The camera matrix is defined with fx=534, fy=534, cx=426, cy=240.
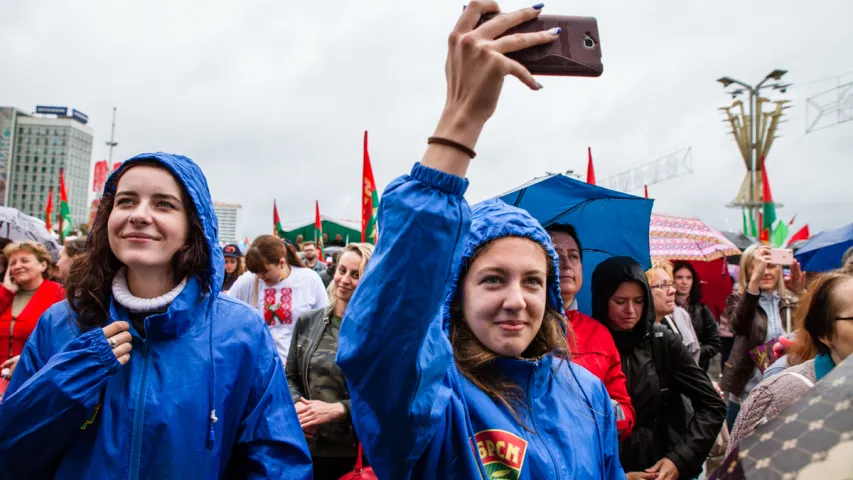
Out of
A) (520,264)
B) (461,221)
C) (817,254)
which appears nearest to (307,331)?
(520,264)

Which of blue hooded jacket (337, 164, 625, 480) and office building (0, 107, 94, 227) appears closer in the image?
blue hooded jacket (337, 164, 625, 480)

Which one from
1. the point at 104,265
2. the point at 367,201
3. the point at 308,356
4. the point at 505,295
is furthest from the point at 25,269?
the point at 505,295

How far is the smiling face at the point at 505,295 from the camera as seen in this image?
1.47 m

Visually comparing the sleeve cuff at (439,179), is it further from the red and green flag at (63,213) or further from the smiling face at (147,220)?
the red and green flag at (63,213)

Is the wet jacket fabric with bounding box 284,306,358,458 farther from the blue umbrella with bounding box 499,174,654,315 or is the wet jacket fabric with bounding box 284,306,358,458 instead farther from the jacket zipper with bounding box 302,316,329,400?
the blue umbrella with bounding box 499,174,654,315

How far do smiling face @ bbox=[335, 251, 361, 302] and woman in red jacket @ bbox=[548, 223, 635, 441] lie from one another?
1.39 m

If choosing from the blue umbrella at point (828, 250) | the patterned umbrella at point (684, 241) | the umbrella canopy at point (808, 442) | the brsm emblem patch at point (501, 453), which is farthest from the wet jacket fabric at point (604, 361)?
the patterned umbrella at point (684, 241)

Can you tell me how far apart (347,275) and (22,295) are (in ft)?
9.60

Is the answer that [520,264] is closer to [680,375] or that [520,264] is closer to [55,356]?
[55,356]

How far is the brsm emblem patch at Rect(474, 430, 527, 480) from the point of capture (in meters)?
1.34

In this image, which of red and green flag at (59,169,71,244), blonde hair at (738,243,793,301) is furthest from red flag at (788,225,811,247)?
red and green flag at (59,169,71,244)

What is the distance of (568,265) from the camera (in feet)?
9.55

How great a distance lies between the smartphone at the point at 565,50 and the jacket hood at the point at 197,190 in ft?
4.30

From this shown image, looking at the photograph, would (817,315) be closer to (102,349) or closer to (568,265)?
(568,265)
